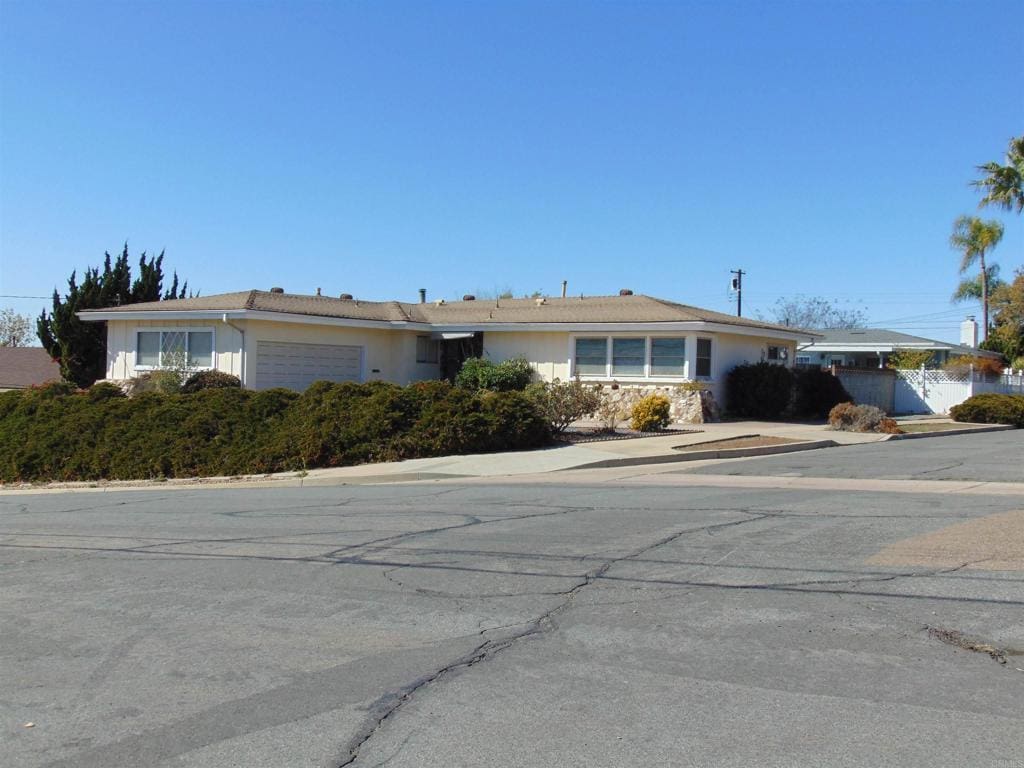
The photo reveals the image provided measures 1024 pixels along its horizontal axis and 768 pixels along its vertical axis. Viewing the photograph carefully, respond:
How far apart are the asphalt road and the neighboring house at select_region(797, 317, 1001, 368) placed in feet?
120

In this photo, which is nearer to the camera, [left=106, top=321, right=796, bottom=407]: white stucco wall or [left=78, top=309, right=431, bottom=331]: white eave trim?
[left=78, top=309, right=431, bottom=331]: white eave trim

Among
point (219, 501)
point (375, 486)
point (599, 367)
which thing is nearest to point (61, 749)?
point (219, 501)

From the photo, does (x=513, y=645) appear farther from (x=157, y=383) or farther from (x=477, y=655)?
(x=157, y=383)

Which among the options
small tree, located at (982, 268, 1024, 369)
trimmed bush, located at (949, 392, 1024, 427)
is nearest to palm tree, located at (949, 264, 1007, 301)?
small tree, located at (982, 268, 1024, 369)

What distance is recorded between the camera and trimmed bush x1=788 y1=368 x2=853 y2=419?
31953mm

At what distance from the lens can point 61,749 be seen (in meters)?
4.90

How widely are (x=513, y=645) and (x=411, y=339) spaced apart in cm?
2654

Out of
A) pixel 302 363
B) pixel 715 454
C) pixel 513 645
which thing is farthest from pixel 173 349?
pixel 513 645

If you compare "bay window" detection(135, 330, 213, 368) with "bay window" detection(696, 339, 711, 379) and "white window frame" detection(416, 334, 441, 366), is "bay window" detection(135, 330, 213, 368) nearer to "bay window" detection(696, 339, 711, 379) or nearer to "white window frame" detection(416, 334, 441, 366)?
"white window frame" detection(416, 334, 441, 366)

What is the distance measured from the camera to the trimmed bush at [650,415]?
24.3 m

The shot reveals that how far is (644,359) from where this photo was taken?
96.4 ft

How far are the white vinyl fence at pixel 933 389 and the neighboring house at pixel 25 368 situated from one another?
38.9m

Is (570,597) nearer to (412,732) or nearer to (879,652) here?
(879,652)

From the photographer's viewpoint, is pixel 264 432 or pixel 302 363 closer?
pixel 264 432
